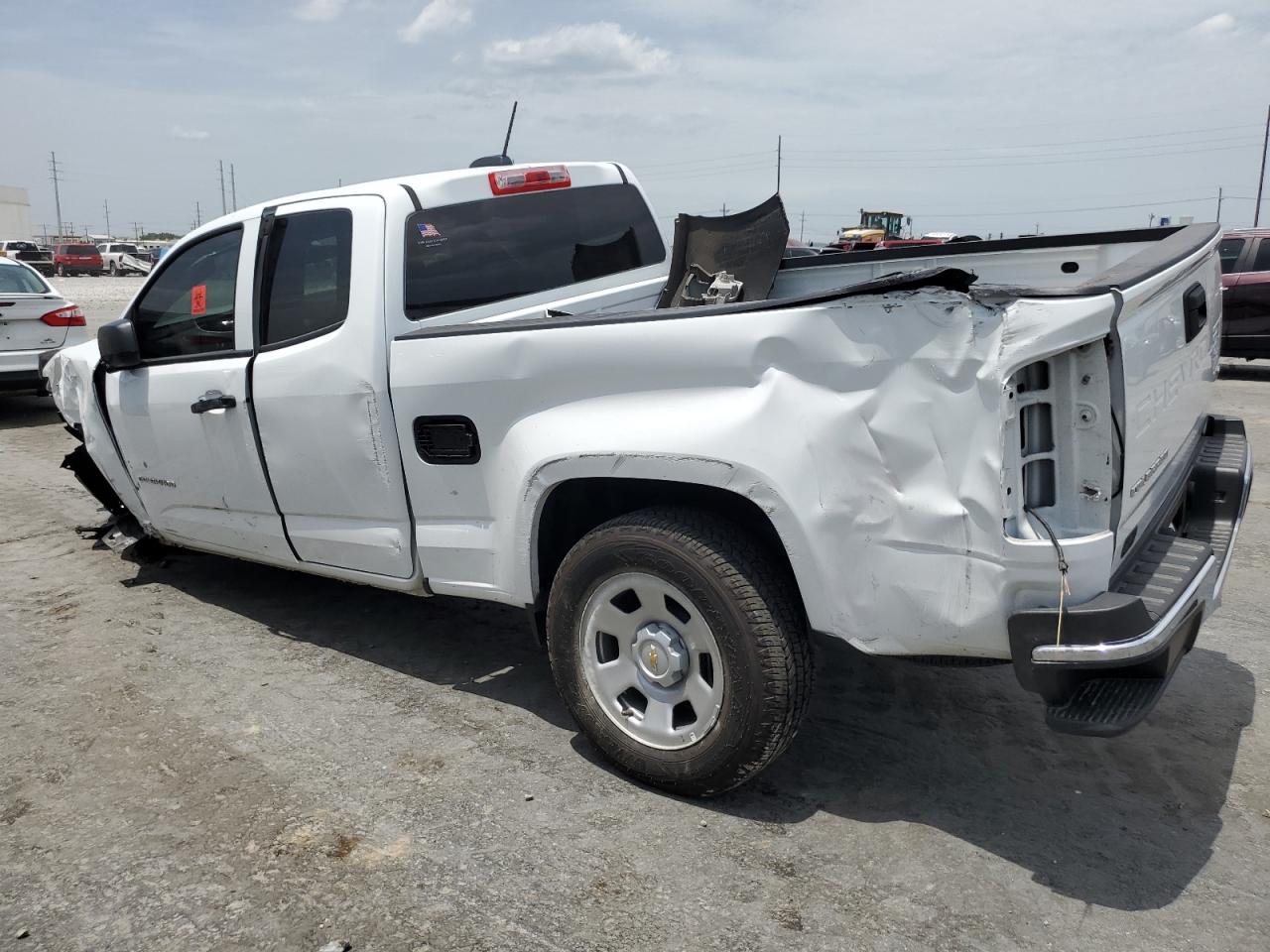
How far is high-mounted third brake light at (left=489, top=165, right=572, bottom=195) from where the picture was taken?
4230mm

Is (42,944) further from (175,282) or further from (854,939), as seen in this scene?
(175,282)

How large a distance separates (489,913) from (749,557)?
3.83ft

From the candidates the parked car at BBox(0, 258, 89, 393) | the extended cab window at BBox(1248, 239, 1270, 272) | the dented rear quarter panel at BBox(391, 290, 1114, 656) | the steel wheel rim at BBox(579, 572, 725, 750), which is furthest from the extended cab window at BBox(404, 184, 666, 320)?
the extended cab window at BBox(1248, 239, 1270, 272)

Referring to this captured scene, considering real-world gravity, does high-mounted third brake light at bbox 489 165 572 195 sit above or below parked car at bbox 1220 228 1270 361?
above

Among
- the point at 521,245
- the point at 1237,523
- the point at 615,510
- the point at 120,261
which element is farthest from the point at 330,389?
the point at 120,261

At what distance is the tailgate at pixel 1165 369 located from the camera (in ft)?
8.69

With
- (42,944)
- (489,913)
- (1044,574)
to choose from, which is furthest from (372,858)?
(1044,574)

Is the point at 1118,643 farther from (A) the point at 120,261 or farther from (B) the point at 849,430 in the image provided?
(A) the point at 120,261

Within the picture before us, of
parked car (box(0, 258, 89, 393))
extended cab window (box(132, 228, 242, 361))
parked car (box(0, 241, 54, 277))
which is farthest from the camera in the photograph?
parked car (box(0, 241, 54, 277))

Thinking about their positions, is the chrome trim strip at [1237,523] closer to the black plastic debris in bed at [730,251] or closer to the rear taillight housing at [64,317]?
the black plastic debris in bed at [730,251]

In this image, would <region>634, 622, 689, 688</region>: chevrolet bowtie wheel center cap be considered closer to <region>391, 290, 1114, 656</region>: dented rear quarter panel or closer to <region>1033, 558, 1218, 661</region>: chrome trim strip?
<region>391, 290, 1114, 656</region>: dented rear quarter panel

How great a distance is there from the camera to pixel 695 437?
289 centimetres

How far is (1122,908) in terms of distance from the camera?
8.68 feet

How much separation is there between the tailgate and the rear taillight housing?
10144 mm
